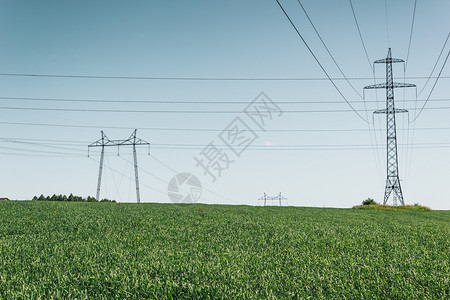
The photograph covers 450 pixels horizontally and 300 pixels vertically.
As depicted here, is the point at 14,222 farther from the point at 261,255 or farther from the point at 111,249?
the point at 261,255

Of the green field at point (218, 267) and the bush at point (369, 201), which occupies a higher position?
the bush at point (369, 201)

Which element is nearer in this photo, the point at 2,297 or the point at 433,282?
the point at 2,297

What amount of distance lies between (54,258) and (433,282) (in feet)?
20.1

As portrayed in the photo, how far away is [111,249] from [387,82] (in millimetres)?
39070

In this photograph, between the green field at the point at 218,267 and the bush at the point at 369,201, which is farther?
the bush at the point at 369,201

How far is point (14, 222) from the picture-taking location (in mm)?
11141

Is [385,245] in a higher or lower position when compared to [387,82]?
lower

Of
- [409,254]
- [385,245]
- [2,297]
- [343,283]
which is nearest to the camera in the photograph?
[2,297]

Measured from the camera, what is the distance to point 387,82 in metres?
37.9

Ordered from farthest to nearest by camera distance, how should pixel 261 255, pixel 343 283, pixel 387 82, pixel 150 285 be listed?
pixel 387 82 → pixel 261 255 → pixel 343 283 → pixel 150 285

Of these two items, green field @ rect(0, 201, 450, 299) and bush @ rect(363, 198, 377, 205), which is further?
bush @ rect(363, 198, 377, 205)

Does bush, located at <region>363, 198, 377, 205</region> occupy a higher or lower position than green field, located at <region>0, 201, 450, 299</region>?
higher

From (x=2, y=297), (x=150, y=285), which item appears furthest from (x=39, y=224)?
(x=150, y=285)

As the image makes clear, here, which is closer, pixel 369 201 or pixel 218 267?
pixel 218 267
